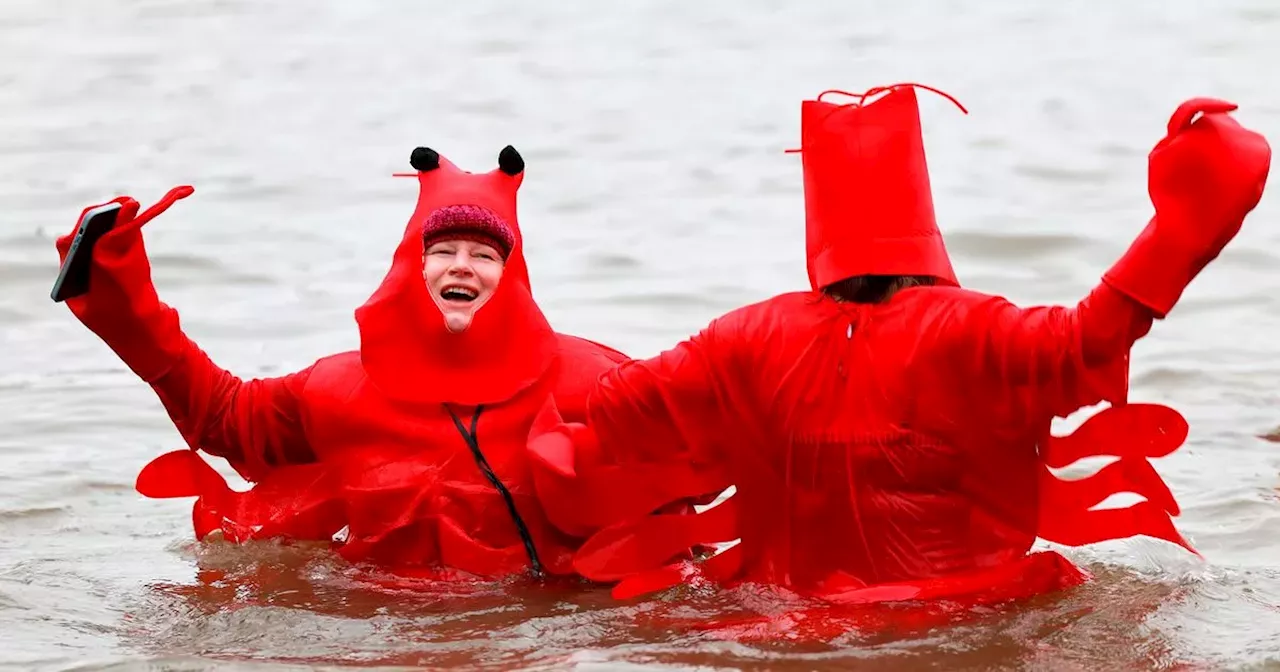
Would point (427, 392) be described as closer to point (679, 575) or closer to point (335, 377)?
point (335, 377)

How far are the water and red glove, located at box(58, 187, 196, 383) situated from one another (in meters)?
0.70

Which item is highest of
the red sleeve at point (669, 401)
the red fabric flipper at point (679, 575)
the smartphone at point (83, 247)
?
the smartphone at point (83, 247)

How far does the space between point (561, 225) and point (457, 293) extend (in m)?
6.45

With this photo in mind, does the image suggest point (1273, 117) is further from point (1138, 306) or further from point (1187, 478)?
point (1138, 306)

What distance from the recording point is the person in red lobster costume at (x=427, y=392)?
597 cm

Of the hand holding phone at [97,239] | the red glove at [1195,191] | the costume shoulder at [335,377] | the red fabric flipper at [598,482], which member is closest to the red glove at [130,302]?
the hand holding phone at [97,239]

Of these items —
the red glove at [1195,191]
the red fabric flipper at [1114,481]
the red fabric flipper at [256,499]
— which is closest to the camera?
the red glove at [1195,191]

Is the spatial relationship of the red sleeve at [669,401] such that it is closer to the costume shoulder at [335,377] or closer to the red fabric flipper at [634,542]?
the red fabric flipper at [634,542]

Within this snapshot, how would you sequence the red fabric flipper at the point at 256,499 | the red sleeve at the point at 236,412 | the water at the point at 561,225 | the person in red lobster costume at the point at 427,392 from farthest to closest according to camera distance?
the red fabric flipper at the point at 256,499 → the red sleeve at the point at 236,412 → the person in red lobster costume at the point at 427,392 → the water at the point at 561,225

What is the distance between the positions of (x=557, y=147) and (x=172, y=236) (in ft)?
10.2

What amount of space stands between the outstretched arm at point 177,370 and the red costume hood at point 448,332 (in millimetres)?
304

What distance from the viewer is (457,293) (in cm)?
599

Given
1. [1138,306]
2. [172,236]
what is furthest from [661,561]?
[172,236]

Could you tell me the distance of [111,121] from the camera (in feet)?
50.3
